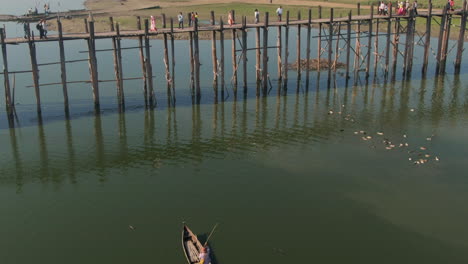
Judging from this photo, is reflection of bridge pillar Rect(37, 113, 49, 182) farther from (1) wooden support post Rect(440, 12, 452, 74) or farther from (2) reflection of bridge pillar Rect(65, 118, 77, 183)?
(1) wooden support post Rect(440, 12, 452, 74)

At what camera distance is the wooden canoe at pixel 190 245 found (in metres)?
16.4

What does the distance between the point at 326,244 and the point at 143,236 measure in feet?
21.7

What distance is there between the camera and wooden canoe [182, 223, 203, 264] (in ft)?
53.8

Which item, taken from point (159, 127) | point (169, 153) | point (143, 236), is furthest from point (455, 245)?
point (159, 127)

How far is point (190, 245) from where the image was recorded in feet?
55.8

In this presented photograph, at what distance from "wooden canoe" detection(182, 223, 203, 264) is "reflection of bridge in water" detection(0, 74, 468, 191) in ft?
21.6

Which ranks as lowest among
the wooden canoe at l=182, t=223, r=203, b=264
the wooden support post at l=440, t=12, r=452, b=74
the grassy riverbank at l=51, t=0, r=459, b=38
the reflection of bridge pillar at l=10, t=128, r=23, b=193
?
the wooden canoe at l=182, t=223, r=203, b=264

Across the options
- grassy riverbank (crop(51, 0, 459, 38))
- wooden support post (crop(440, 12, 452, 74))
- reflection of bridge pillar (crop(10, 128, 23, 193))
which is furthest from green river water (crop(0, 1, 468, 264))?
grassy riverbank (crop(51, 0, 459, 38))

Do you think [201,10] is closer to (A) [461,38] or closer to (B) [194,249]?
(A) [461,38]

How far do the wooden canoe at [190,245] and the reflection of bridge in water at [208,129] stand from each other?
21.6ft

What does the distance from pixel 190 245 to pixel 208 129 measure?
13.0m

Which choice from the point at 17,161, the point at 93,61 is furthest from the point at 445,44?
the point at 17,161

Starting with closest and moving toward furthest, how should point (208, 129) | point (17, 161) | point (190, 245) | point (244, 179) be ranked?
point (190, 245) < point (244, 179) < point (17, 161) < point (208, 129)

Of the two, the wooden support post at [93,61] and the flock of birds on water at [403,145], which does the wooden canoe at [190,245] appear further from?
the wooden support post at [93,61]
